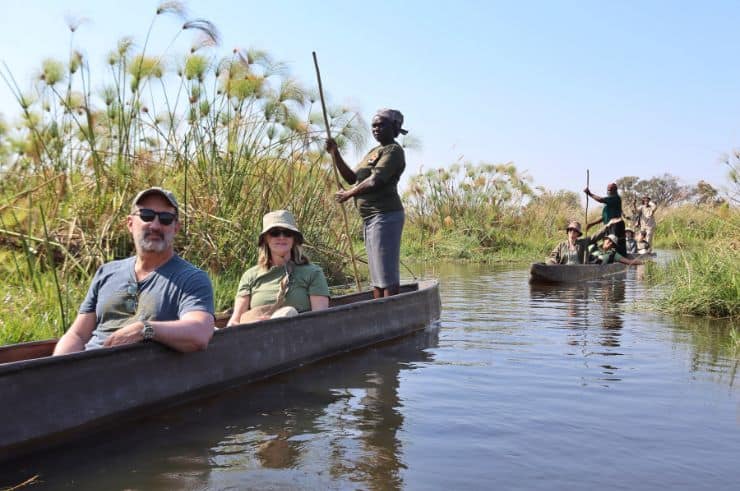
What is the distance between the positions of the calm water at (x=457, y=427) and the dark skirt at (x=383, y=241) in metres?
0.73

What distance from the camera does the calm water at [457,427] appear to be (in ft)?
12.1

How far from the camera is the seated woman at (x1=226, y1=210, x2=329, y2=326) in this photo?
615 cm

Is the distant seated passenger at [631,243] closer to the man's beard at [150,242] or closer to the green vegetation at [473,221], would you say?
the green vegetation at [473,221]

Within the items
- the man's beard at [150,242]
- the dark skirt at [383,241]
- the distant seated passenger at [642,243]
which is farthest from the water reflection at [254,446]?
the distant seated passenger at [642,243]

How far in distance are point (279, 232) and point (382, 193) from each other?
64.2 inches

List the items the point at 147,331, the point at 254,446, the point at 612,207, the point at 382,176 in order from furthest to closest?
the point at 612,207, the point at 382,176, the point at 147,331, the point at 254,446

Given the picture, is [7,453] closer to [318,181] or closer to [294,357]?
[294,357]

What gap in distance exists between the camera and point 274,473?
3.73m

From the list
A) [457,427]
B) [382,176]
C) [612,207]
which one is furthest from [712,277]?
[612,207]

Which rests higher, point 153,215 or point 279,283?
point 153,215

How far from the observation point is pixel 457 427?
4539 millimetres

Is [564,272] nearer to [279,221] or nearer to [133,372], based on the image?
[279,221]

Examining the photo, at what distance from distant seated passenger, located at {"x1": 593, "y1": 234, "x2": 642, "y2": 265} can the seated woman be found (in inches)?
391

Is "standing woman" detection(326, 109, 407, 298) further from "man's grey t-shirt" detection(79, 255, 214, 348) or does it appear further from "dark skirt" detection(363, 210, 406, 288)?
"man's grey t-shirt" detection(79, 255, 214, 348)
